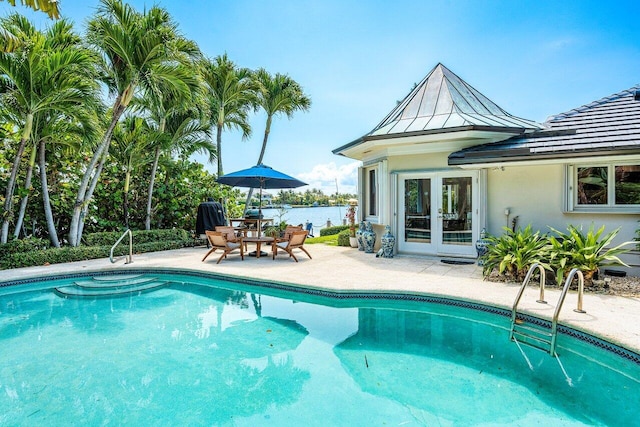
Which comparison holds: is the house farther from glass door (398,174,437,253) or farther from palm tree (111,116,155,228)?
palm tree (111,116,155,228)

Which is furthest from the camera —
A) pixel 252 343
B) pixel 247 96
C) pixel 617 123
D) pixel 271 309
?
pixel 247 96

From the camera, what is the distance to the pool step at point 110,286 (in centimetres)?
776

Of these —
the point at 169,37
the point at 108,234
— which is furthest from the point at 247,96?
the point at 108,234

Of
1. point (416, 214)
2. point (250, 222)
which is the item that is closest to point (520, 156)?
point (416, 214)

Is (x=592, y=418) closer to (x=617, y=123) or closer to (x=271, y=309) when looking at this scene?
(x=271, y=309)

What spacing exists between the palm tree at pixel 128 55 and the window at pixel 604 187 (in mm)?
11089

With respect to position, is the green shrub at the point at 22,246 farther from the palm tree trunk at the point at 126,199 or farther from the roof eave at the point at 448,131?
the roof eave at the point at 448,131

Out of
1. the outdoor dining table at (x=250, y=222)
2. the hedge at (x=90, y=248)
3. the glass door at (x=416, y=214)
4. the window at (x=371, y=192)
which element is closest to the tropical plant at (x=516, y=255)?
the glass door at (x=416, y=214)

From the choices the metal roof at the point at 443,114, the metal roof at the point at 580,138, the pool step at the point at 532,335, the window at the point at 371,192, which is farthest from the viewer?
the window at the point at 371,192

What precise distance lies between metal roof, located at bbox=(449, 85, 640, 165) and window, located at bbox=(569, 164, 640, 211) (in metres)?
0.78

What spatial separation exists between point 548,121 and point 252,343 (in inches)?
416

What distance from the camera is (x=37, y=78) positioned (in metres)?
8.41

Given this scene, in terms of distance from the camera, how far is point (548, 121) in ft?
34.5

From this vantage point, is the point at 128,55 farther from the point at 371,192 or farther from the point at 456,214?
the point at 456,214
